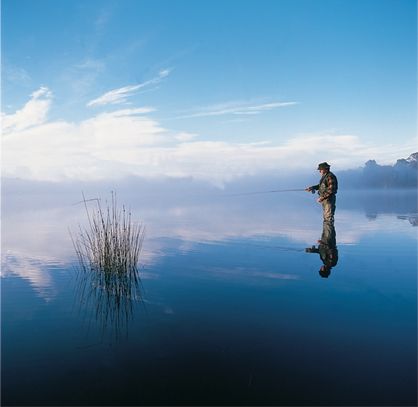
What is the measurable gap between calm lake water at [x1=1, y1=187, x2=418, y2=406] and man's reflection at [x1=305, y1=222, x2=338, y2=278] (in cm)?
19

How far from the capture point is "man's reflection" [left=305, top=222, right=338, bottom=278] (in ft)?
35.2

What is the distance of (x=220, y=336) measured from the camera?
20.1 ft

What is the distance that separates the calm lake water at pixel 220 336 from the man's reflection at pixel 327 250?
0.61 ft

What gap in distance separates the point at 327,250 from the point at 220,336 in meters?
8.67

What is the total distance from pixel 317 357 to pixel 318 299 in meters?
2.70

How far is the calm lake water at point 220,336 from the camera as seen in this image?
460 centimetres

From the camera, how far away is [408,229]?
62.8 feet

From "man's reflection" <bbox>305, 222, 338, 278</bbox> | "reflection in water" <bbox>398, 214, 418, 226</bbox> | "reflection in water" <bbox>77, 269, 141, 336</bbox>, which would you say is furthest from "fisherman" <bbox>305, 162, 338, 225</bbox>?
"reflection in water" <bbox>77, 269, 141, 336</bbox>

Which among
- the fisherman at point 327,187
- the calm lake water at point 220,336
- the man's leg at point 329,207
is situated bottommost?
the calm lake water at point 220,336

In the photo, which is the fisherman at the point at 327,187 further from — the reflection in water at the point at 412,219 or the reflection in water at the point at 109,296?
the reflection in water at the point at 109,296

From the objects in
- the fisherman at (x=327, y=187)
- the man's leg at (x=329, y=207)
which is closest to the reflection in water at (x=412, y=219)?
the man's leg at (x=329, y=207)

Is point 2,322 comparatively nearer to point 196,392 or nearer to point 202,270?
point 196,392

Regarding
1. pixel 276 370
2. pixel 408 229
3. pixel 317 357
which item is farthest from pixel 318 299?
pixel 408 229

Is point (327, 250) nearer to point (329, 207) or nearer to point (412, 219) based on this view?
point (329, 207)
